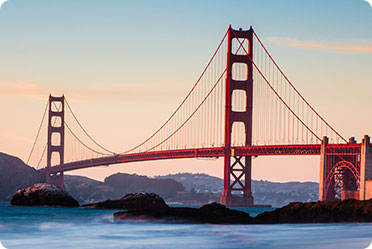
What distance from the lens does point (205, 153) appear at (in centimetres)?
8700

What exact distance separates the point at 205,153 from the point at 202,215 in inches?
1616

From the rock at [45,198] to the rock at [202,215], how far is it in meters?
32.1

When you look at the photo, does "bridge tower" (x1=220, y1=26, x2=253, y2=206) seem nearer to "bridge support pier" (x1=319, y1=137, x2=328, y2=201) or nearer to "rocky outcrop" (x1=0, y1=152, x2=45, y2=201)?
"bridge support pier" (x1=319, y1=137, x2=328, y2=201)

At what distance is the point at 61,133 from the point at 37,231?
3452 inches

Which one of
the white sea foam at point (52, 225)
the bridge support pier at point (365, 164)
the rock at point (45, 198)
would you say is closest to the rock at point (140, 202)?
the rock at point (45, 198)

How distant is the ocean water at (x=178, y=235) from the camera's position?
111ft

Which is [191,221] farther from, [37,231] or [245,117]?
[245,117]

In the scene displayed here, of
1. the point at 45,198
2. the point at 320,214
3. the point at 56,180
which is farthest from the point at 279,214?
the point at 56,180

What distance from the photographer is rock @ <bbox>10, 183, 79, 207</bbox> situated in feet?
262

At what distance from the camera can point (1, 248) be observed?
107ft

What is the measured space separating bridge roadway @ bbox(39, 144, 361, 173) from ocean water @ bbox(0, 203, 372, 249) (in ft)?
90.6


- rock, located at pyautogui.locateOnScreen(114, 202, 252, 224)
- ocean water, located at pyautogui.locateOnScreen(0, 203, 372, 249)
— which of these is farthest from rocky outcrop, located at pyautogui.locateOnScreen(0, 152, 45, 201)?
ocean water, located at pyautogui.locateOnScreen(0, 203, 372, 249)

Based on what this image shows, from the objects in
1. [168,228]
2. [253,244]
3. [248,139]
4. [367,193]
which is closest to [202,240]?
[253,244]

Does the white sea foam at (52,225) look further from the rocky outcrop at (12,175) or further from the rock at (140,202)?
the rocky outcrop at (12,175)
